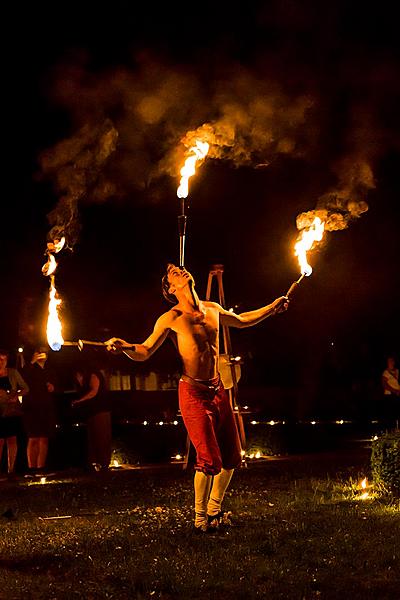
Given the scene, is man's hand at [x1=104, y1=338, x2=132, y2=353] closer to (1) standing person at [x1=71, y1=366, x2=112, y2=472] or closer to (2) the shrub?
(2) the shrub

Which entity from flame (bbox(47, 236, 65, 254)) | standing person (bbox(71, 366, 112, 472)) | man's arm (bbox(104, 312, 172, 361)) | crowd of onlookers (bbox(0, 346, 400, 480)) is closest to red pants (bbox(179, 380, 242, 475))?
man's arm (bbox(104, 312, 172, 361))

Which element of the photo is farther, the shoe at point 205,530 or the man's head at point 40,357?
the man's head at point 40,357

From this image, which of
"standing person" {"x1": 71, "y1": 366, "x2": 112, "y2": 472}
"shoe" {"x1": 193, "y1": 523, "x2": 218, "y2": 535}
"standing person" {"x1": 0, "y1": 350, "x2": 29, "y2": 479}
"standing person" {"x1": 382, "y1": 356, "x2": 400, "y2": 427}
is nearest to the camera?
"shoe" {"x1": 193, "y1": 523, "x2": 218, "y2": 535}

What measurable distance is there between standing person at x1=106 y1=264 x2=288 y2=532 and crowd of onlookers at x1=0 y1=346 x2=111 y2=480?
390cm

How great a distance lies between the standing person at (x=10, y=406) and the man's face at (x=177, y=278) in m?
4.42

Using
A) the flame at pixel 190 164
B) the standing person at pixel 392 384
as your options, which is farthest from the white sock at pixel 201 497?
the standing person at pixel 392 384

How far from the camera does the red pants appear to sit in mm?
7148

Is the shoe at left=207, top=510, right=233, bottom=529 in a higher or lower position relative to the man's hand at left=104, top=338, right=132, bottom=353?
lower

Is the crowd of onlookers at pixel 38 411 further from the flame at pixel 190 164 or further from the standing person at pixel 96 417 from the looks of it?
the flame at pixel 190 164

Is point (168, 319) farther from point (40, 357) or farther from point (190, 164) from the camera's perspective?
point (40, 357)

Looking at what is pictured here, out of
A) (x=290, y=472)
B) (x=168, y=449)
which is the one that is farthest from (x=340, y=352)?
(x=290, y=472)

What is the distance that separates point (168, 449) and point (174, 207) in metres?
5.19

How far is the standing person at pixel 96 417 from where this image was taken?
1205cm

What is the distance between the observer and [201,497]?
719 centimetres
